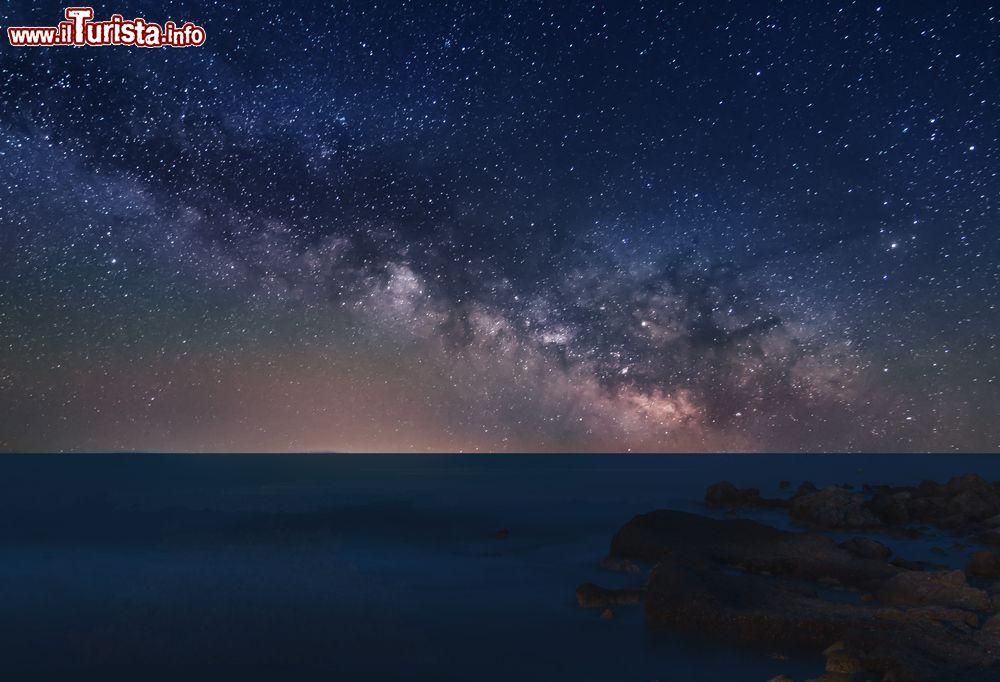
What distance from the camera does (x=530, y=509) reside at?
4112 centimetres

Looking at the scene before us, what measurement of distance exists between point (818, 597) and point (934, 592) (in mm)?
1996

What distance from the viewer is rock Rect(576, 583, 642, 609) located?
15.0m

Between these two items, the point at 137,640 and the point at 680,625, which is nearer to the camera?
the point at 680,625

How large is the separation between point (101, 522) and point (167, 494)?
21009 mm

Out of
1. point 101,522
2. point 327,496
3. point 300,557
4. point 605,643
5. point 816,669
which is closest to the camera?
point 816,669

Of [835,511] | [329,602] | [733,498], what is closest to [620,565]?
[329,602]

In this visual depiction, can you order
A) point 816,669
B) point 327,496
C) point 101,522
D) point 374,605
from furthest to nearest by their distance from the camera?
point 327,496 → point 101,522 → point 374,605 → point 816,669

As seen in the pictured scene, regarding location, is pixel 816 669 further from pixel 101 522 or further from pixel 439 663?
pixel 101 522

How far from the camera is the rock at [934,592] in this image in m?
12.8

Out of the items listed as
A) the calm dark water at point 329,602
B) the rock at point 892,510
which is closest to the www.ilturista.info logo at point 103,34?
the calm dark water at point 329,602

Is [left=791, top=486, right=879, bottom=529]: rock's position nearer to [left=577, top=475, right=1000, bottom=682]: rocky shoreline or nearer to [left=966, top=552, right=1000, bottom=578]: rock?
[left=577, top=475, right=1000, bottom=682]: rocky shoreline

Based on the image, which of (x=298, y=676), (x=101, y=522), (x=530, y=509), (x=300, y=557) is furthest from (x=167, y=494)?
(x=298, y=676)

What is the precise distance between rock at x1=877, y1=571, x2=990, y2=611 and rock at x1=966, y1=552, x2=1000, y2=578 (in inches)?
179

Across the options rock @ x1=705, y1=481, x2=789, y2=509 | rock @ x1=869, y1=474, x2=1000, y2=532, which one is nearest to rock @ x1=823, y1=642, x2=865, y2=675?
rock @ x1=869, y1=474, x2=1000, y2=532
